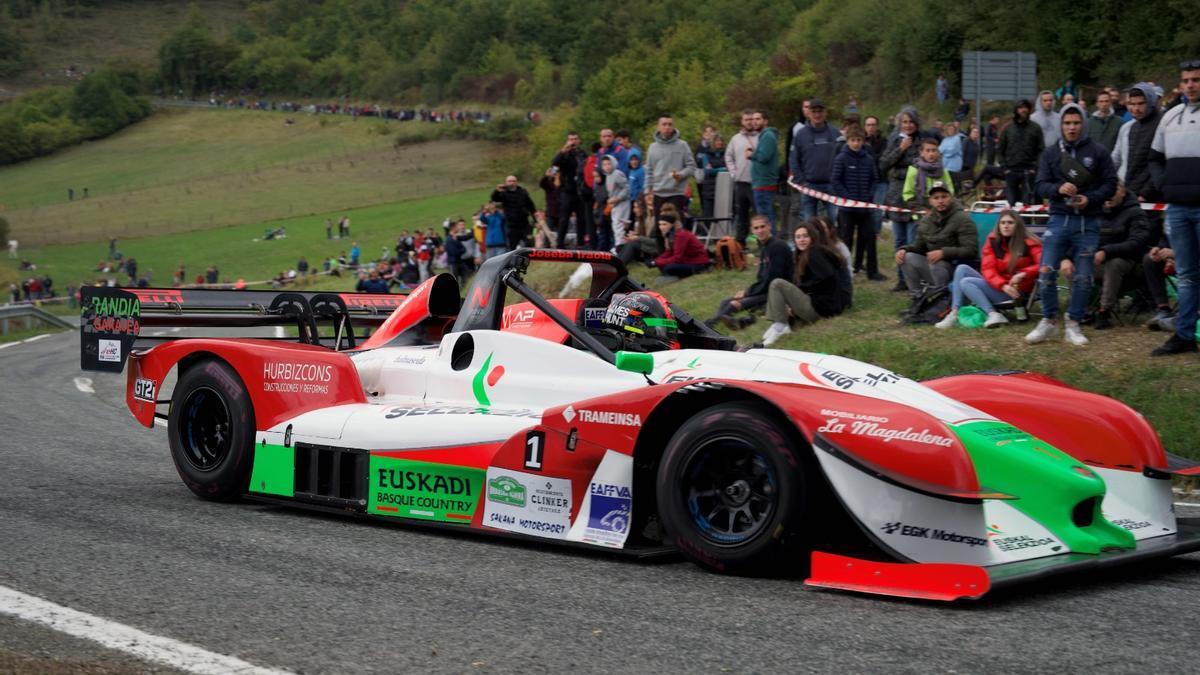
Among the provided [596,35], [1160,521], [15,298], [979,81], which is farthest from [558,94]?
[1160,521]

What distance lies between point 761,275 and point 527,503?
8474 mm

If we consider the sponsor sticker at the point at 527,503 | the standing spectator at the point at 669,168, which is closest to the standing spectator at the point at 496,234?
the standing spectator at the point at 669,168

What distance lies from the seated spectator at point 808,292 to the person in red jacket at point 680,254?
10.8 feet

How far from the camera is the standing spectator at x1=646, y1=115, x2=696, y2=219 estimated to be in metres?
17.9

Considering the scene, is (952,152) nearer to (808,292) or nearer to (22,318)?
(808,292)

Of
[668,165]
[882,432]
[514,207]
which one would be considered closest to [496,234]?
[514,207]

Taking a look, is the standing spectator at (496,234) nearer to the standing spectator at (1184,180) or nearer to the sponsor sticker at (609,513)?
the standing spectator at (1184,180)

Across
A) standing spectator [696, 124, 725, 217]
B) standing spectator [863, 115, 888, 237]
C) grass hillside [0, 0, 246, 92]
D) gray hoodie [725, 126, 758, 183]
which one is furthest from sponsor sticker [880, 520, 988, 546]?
grass hillside [0, 0, 246, 92]

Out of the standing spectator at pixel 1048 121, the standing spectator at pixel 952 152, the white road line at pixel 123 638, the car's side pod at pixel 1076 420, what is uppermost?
the standing spectator at pixel 1048 121

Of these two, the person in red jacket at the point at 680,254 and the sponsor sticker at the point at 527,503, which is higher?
the person in red jacket at the point at 680,254

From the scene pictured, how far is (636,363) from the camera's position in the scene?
6547 millimetres

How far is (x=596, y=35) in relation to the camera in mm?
98500

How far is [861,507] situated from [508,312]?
3.22 metres

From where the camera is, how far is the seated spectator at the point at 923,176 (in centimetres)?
1520
